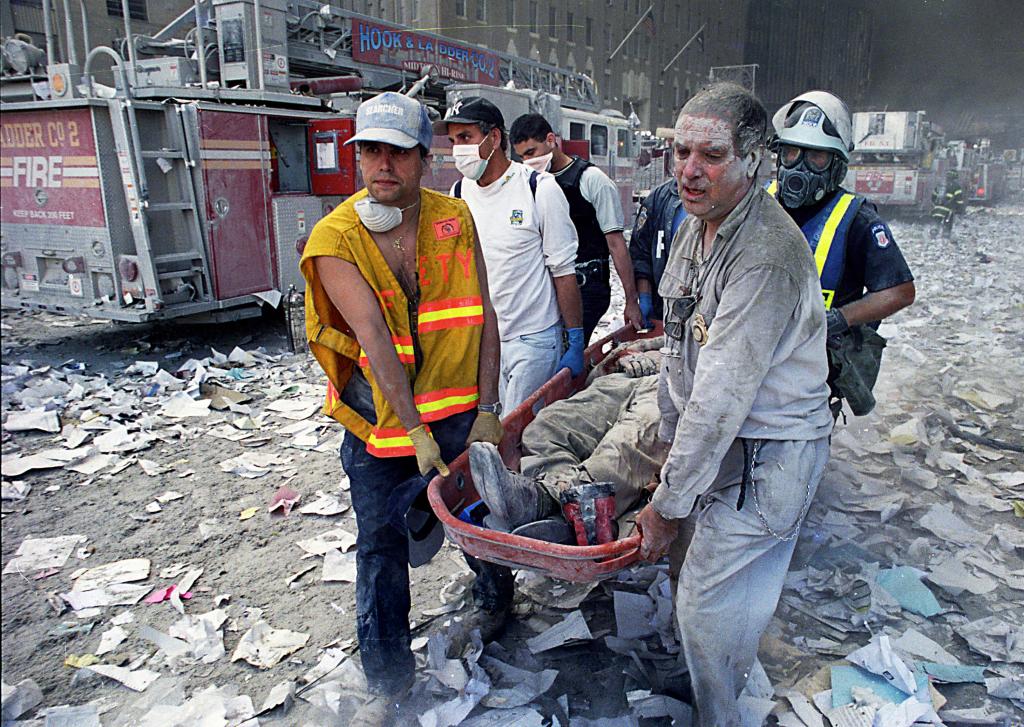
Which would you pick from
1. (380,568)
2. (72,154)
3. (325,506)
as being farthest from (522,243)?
(72,154)

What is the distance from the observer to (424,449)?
7.63ft

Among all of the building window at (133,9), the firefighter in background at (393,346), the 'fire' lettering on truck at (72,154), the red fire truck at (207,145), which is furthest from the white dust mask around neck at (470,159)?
the building window at (133,9)

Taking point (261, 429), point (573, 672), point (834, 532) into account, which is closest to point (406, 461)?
point (573, 672)

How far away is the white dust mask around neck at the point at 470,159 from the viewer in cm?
338

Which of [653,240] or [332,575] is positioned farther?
[653,240]

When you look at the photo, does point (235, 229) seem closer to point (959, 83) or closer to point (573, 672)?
point (573, 672)

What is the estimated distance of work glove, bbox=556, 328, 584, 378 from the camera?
12.2 ft

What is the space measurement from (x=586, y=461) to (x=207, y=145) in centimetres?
551

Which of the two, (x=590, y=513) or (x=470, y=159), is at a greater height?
(x=470, y=159)

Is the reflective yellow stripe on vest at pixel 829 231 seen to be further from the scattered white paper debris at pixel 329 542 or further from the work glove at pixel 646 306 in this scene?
the scattered white paper debris at pixel 329 542

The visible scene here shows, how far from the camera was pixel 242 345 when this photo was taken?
25.9 feet

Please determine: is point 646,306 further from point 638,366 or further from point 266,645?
point 266,645

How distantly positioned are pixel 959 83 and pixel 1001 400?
3.35 meters

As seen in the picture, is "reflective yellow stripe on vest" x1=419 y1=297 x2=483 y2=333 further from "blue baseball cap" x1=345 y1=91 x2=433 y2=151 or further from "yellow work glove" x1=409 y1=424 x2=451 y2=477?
"blue baseball cap" x1=345 y1=91 x2=433 y2=151
